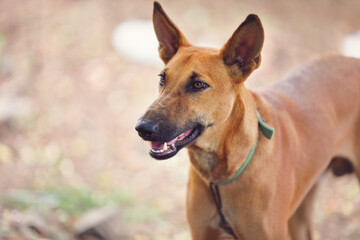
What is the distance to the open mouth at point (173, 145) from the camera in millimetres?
2598

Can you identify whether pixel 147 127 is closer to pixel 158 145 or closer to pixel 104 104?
pixel 158 145

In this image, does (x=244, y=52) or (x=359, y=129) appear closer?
(x=244, y=52)

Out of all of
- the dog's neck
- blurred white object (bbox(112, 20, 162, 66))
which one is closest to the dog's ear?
the dog's neck

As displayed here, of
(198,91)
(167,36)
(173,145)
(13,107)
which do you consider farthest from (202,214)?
(13,107)

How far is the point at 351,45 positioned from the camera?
8023 millimetres

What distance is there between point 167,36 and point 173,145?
39.5 inches

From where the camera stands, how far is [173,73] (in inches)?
110

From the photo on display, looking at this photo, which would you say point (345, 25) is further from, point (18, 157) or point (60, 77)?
point (18, 157)

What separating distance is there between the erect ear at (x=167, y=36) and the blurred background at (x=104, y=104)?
212 cm

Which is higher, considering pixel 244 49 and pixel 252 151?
pixel 244 49

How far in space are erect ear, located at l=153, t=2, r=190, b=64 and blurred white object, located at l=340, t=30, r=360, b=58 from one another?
5450 millimetres

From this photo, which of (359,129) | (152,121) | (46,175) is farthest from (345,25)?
(152,121)

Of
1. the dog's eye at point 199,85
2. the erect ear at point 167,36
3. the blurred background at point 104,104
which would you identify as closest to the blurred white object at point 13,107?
the blurred background at point 104,104

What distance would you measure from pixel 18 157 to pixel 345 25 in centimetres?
716
